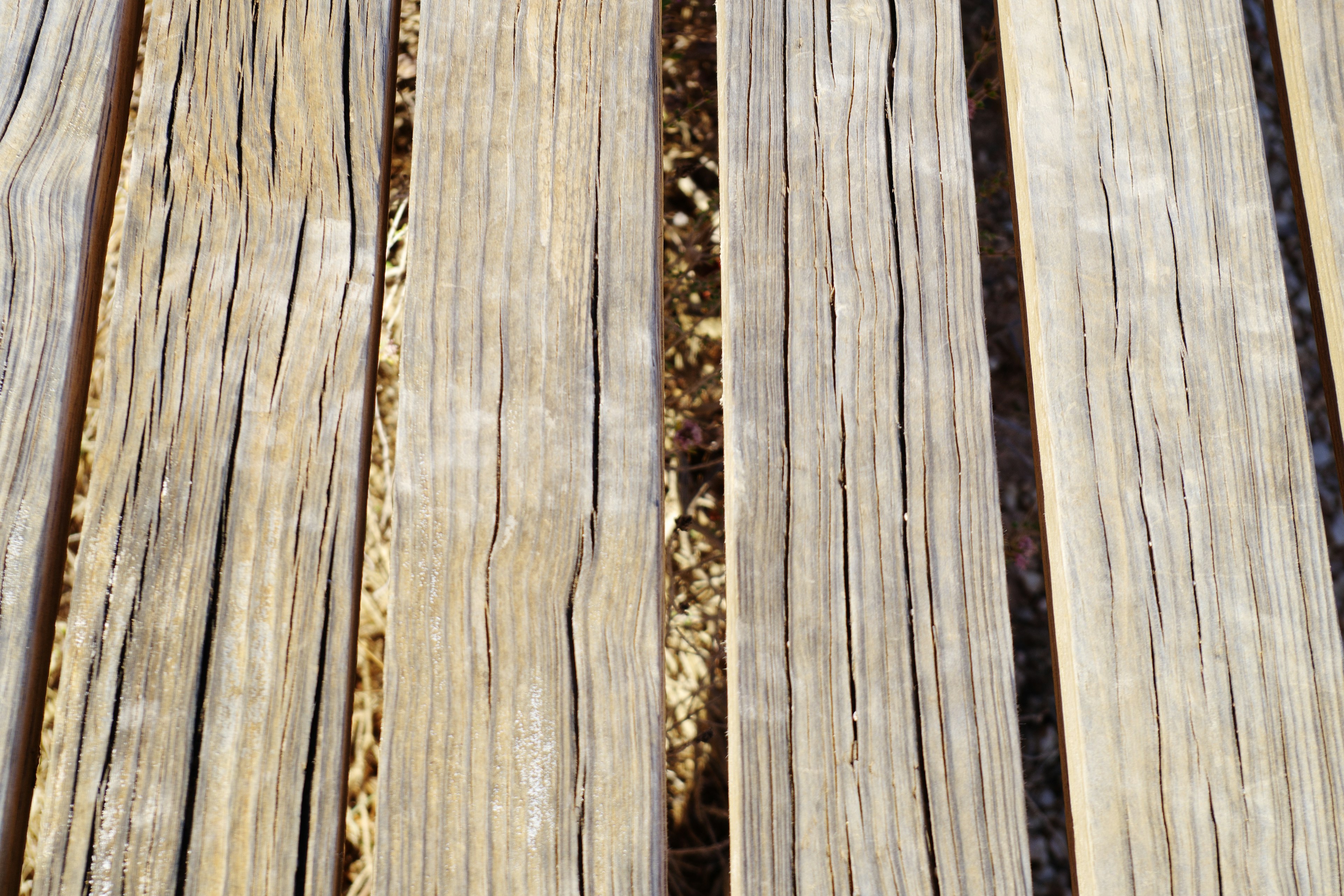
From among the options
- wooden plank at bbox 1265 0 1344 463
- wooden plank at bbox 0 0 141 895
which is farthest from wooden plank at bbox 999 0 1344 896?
wooden plank at bbox 0 0 141 895

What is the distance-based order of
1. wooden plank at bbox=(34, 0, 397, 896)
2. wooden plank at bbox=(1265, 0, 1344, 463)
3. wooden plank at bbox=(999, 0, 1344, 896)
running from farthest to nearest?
wooden plank at bbox=(1265, 0, 1344, 463) → wooden plank at bbox=(999, 0, 1344, 896) → wooden plank at bbox=(34, 0, 397, 896)

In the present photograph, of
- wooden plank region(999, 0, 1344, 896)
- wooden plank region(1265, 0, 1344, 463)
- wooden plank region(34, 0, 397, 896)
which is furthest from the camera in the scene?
wooden plank region(1265, 0, 1344, 463)

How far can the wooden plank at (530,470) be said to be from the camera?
4.26 feet

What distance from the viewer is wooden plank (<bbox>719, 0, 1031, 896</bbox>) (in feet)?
4.38

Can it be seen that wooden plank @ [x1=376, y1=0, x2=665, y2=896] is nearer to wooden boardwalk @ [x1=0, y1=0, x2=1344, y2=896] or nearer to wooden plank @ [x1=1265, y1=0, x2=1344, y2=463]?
Answer: wooden boardwalk @ [x1=0, y1=0, x2=1344, y2=896]

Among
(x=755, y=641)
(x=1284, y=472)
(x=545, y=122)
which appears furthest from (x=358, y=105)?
(x=1284, y=472)

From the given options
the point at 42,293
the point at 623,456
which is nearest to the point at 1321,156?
the point at 623,456

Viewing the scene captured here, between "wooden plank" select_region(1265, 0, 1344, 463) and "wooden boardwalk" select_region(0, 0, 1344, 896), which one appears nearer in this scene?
"wooden boardwalk" select_region(0, 0, 1344, 896)

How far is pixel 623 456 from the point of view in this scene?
142 cm

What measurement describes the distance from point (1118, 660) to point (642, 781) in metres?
0.81

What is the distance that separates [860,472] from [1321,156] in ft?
3.66

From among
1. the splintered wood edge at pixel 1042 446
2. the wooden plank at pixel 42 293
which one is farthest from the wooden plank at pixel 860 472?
the wooden plank at pixel 42 293

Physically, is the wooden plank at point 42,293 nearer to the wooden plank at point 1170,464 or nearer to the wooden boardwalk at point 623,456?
the wooden boardwalk at point 623,456

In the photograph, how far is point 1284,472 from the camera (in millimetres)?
1504
